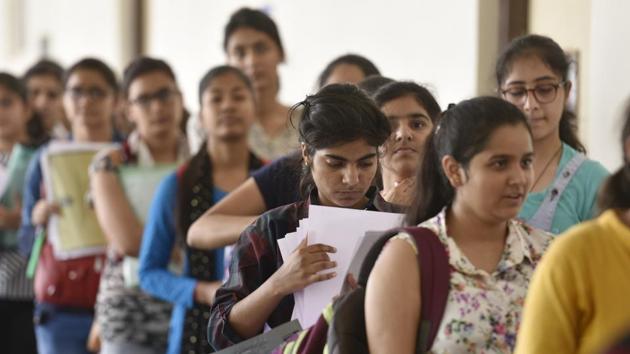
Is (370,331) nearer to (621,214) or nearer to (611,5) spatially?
(621,214)

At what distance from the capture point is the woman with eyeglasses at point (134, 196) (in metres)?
4.25

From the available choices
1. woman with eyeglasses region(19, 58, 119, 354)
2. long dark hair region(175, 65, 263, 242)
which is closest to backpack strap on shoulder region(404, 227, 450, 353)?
long dark hair region(175, 65, 263, 242)

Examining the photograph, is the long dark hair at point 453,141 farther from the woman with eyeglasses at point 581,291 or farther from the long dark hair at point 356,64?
the long dark hair at point 356,64

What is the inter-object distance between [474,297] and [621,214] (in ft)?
1.18

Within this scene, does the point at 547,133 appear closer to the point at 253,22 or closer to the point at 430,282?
the point at 430,282

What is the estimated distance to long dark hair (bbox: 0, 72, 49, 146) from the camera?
240 inches

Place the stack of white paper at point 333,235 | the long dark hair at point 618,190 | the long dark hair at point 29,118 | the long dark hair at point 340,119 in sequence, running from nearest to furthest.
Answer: the long dark hair at point 618,190, the stack of white paper at point 333,235, the long dark hair at point 340,119, the long dark hair at point 29,118

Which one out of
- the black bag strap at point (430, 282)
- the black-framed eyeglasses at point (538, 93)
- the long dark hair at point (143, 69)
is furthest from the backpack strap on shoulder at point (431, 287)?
the long dark hair at point (143, 69)

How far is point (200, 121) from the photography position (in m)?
4.36

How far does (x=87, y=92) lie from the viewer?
525 cm

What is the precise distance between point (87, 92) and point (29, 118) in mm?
1105

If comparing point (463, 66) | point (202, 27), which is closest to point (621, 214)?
point (463, 66)

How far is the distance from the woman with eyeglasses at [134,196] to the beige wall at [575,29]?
1471 millimetres

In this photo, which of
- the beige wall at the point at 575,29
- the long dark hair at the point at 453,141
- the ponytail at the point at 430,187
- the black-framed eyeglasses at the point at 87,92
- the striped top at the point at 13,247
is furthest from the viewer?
the striped top at the point at 13,247
